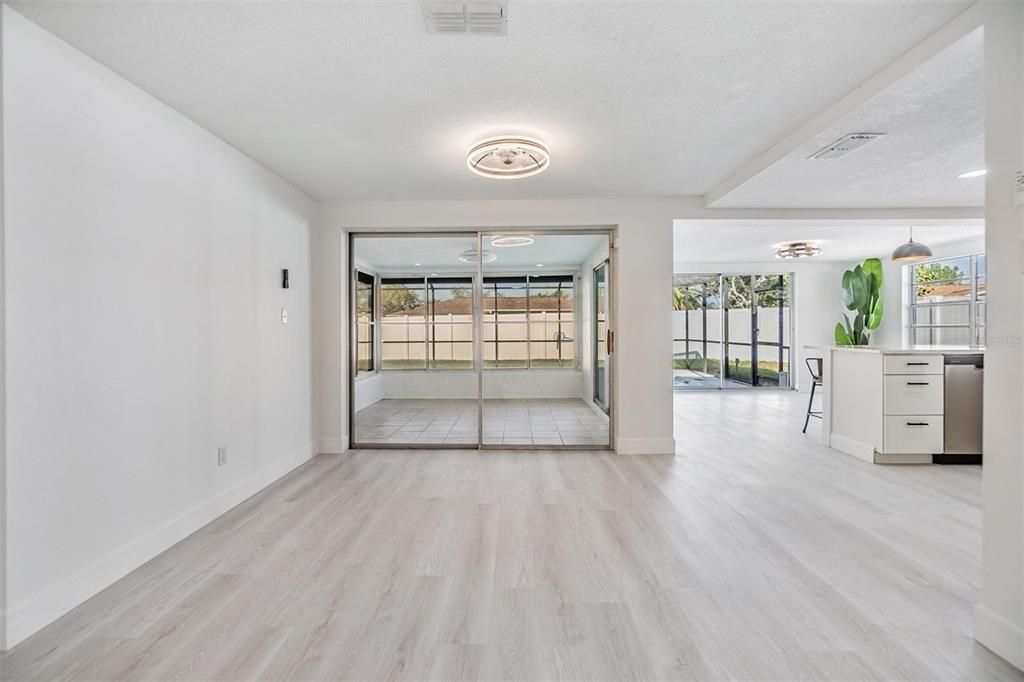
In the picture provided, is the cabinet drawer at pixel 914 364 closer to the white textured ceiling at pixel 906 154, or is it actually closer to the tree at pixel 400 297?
the white textured ceiling at pixel 906 154

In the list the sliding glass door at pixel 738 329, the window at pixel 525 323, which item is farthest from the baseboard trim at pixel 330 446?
the sliding glass door at pixel 738 329

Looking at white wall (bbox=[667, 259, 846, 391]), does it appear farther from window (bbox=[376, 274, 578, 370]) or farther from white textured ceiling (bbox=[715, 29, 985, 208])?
window (bbox=[376, 274, 578, 370])

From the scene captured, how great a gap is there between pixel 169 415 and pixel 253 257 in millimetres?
1349

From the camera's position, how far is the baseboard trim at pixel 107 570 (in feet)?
5.97

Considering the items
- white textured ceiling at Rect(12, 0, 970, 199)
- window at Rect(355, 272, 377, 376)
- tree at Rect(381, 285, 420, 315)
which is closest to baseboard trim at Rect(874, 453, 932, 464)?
white textured ceiling at Rect(12, 0, 970, 199)

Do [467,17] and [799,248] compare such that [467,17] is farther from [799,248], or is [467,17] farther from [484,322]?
[799,248]

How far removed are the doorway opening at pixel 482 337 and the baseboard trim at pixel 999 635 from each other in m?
3.07

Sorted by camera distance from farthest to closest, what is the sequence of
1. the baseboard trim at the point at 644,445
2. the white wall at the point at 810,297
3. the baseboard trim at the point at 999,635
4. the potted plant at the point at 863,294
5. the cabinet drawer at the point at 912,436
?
the white wall at the point at 810,297 → the potted plant at the point at 863,294 → the baseboard trim at the point at 644,445 → the cabinet drawer at the point at 912,436 → the baseboard trim at the point at 999,635

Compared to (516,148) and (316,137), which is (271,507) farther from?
(516,148)

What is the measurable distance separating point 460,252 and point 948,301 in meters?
7.85

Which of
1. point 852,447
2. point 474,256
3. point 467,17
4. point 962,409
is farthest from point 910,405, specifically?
point 467,17

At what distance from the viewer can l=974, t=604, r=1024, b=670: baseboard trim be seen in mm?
1629

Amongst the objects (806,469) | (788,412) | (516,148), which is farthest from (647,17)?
(788,412)

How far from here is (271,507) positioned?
3.18 m
